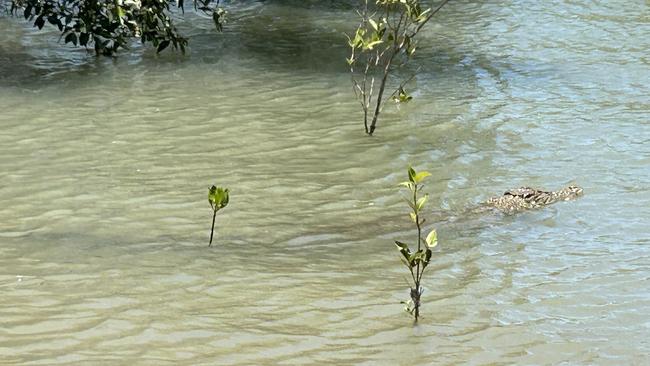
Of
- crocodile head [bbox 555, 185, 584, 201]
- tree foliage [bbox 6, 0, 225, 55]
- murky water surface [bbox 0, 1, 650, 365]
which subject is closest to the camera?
murky water surface [bbox 0, 1, 650, 365]

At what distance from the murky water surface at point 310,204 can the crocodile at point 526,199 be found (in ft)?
0.35

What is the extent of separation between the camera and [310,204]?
7.49 metres

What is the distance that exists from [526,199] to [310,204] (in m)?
1.49

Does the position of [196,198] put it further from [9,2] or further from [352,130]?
[9,2]

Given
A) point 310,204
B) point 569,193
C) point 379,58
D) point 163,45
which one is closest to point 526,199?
point 569,193

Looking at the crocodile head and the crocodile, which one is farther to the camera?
the crocodile head

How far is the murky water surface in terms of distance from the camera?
5219 mm

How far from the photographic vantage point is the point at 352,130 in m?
9.53

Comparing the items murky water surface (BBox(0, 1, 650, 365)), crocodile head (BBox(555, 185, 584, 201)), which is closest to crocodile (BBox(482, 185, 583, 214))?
crocodile head (BBox(555, 185, 584, 201))

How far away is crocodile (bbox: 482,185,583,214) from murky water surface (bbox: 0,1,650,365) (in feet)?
0.35

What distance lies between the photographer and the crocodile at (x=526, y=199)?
725 cm

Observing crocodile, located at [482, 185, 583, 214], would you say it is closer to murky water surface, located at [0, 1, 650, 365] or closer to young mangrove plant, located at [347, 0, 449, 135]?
murky water surface, located at [0, 1, 650, 365]

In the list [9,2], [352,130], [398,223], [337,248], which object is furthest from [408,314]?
[9,2]

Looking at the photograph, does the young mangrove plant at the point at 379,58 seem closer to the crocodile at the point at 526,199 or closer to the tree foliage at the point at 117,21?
the tree foliage at the point at 117,21
